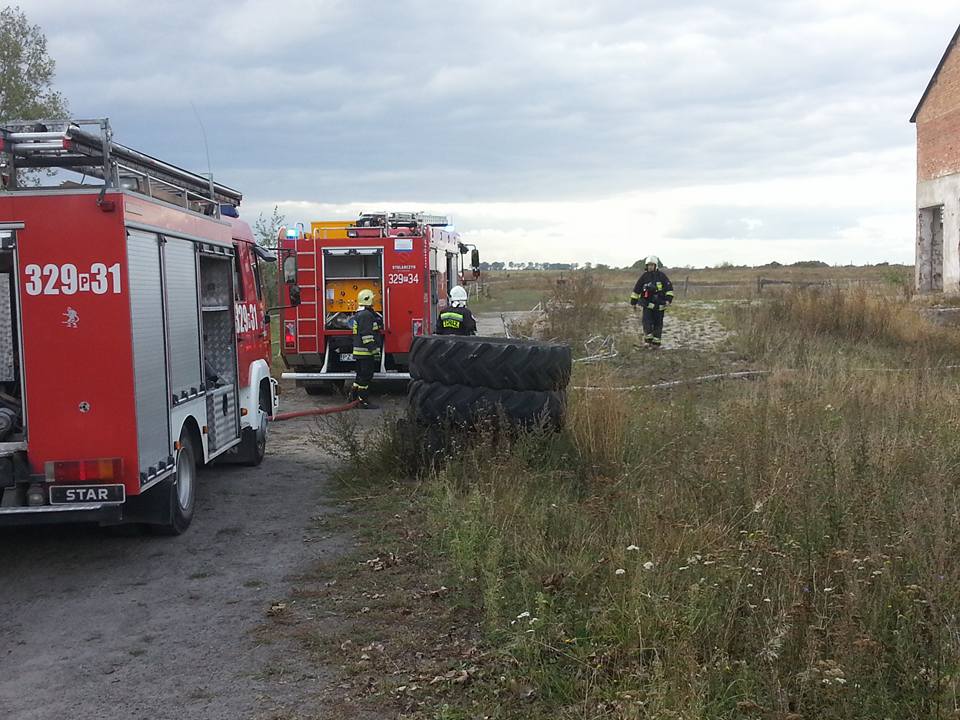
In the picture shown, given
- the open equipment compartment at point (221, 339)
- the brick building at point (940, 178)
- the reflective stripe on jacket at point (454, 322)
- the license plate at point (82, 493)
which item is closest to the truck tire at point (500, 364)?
the open equipment compartment at point (221, 339)

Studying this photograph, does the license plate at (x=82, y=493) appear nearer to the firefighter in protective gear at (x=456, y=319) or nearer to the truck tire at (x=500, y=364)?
the truck tire at (x=500, y=364)

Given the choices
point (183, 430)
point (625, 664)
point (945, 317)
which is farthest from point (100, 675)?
point (945, 317)

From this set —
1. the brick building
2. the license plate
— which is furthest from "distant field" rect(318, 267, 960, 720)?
the brick building

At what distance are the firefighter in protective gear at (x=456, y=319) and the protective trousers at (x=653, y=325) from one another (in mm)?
5774

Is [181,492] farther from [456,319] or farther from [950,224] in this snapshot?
[950,224]

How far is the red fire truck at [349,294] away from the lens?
1506 cm

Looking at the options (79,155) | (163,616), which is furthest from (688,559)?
(79,155)

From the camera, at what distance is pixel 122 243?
19.7 feet

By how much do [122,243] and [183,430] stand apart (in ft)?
6.12

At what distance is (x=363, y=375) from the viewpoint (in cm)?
1391

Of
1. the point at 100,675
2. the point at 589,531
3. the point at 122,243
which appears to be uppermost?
the point at 122,243

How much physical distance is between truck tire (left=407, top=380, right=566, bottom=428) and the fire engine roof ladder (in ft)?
8.59

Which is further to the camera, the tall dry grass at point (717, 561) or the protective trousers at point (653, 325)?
the protective trousers at point (653, 325)

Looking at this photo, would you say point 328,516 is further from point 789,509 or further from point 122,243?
point 789,509
